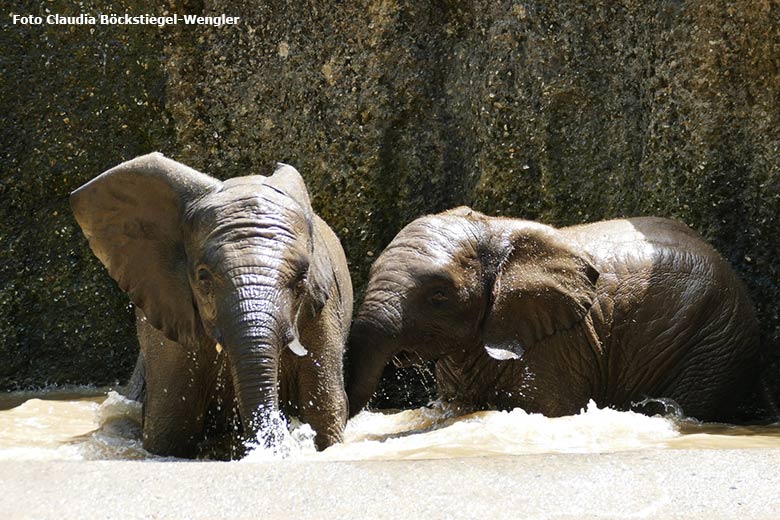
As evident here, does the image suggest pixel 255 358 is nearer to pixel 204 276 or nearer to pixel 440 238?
pixel 204 276

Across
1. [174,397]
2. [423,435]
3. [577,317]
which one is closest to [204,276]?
[174,397]

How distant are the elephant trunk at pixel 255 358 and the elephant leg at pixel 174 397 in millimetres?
878

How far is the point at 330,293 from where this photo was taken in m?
6.65

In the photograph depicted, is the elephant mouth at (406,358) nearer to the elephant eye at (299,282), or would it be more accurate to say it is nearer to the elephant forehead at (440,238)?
the elephant forehead at (440,238)

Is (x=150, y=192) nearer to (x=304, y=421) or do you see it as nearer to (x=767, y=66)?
(x=304, y=421)

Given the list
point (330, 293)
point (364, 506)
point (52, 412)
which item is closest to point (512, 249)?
point (330, 293)

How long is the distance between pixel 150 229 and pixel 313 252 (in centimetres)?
83

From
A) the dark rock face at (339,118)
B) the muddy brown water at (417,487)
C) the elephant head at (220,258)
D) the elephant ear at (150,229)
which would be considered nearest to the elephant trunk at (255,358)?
the elephant head at (220,258)

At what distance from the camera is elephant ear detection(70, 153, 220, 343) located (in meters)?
6.39

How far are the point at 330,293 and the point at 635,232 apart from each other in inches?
90.5

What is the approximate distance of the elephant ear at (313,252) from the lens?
6328 mm

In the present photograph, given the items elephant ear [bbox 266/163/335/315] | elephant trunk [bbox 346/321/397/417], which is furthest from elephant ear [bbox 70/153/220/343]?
elephant trunk [bbox 346/321/397/417]

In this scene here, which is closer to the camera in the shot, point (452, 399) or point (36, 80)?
point (452, 399)

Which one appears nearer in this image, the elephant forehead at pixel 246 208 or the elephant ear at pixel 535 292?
the elephant forehead at pixel 246 208
